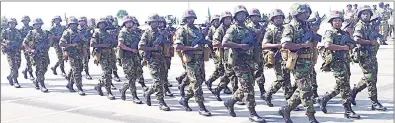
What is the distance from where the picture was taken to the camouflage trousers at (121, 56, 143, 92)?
9.92 meters

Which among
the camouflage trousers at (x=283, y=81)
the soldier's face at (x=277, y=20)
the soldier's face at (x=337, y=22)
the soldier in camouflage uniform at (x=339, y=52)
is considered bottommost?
the camouflage trousers at (x=283, y=81)

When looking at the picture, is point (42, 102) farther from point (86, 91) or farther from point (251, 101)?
point (251, 101)

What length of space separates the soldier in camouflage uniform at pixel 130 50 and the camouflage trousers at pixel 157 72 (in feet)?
2.50

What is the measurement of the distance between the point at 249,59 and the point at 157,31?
7.12 feet

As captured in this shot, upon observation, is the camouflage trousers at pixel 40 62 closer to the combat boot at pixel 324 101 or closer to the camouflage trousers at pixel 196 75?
the camouflage trousers at pixel 196 75

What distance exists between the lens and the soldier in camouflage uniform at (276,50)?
786 centimetres

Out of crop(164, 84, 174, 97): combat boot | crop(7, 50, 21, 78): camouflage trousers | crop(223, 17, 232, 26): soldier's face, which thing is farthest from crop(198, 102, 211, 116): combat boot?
crop(7, 50, 21, 78): camouflage trousers

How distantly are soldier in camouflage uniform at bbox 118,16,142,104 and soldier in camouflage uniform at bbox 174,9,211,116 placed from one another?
151 cm

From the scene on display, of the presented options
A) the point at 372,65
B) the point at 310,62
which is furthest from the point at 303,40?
the point at 372,65

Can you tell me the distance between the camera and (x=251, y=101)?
25.9ft

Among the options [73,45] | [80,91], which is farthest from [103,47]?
[80,91]

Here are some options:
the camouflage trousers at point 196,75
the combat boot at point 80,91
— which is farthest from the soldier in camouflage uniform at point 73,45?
the camouflage trousers at point 196,75

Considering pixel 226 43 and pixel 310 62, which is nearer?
pixel 310 62

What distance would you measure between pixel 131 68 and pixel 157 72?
3.44 feet
